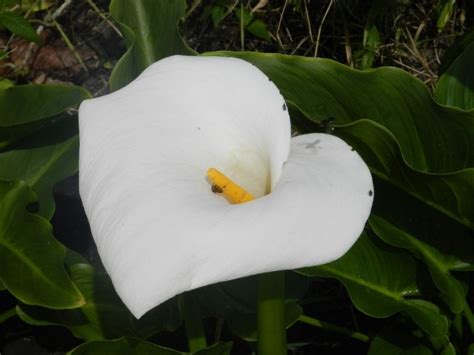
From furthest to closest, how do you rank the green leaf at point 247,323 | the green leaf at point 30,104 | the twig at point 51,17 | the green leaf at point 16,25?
the twig at point 51,17, the green leaf at point 16,25, the green leaf at point 30,104, the green leaf at point 247,323

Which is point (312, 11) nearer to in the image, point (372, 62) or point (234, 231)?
point (372, 62)

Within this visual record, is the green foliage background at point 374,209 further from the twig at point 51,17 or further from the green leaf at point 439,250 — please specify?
the twig at point 51,17

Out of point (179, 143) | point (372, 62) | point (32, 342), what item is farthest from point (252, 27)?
point (179, 143)

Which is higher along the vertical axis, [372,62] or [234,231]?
[234,231]

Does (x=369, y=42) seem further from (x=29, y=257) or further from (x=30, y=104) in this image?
(x=29, y=257)

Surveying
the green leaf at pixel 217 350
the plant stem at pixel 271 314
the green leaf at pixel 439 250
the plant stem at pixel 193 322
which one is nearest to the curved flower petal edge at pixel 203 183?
the plant stem at pixel 271 314

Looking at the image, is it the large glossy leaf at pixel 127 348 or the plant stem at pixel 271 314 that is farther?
the large glossy leaf at pixel 127 348

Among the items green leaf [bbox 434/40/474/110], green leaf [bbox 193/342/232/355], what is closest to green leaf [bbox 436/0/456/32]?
green leaf [bbox 434/40/474/110]
